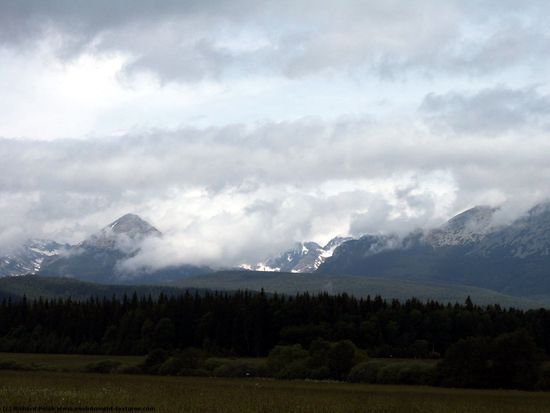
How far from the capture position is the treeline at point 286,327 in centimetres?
17138

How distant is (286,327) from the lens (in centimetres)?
17738

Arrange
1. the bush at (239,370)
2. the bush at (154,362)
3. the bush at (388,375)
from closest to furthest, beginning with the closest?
the bush at (388,375)
the bush at (239,370)
the bush at (154,362)

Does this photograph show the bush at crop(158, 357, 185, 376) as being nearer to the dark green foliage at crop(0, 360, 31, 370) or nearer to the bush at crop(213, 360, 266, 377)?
the bush at crop(213, 360, 266, 377)

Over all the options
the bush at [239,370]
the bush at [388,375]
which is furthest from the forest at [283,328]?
the bush at [388,375]

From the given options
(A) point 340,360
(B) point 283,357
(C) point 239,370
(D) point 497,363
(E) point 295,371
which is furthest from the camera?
(B) point 283,357

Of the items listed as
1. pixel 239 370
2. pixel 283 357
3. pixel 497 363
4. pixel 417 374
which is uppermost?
pixel 497 363

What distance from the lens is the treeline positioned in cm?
17138

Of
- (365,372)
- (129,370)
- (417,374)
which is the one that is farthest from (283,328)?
(417,374)

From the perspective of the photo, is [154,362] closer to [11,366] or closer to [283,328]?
[11,366]

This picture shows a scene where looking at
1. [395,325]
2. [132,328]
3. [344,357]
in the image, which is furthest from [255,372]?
[132,328]

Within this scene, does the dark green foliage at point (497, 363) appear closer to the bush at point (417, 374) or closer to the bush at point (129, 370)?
the bush at point (417, 374)

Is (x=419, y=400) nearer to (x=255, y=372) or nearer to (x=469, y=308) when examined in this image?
(x=255, y=372)

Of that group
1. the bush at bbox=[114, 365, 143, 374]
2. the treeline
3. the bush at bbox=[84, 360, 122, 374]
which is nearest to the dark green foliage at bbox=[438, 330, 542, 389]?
the bush at bbox=[114, 365, 143, 374]

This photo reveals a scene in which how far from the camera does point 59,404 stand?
55.7m
